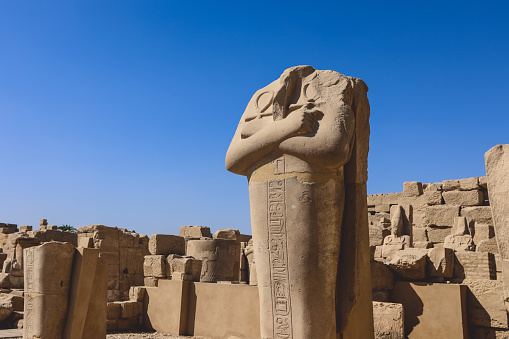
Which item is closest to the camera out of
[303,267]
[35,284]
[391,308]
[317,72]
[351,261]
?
[303,267]

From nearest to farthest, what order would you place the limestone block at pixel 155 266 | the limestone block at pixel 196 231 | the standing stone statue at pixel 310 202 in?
the standing stone statue at pixel 310 202 → the limestone block at pixel 155 266 → the limestone block at pixel 196 231

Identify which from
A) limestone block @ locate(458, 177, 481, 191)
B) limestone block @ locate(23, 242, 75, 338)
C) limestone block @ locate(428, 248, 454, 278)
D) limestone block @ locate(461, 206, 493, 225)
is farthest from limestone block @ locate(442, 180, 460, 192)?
limestone block @ locate(23, 242, 75, 338)

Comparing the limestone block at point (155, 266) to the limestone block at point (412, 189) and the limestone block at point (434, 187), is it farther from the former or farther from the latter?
the limestone block at point (412, 189)

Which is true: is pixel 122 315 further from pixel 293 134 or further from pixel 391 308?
pixel 293 134

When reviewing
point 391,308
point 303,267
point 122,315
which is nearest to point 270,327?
point 303,267

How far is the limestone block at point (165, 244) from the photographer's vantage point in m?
10.4

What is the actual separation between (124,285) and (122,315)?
484 cm

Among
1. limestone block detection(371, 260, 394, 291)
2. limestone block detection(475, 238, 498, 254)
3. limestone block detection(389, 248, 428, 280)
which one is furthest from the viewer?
limestone block detection(475, 238, 498, 254)

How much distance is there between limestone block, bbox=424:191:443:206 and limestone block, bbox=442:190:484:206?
0.12m

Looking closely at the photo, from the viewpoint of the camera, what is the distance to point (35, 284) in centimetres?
499

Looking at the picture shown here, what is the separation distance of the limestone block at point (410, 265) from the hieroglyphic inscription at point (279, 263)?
2.47 meters

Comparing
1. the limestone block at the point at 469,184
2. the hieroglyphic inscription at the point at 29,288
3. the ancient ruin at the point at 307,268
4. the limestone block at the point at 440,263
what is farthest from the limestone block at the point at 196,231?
the limestone block at the point at 440,263

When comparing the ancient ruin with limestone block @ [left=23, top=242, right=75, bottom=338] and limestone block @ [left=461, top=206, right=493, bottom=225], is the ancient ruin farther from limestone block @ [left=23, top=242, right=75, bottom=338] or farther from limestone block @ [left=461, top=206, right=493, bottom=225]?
limestone block @ [left=461, top=206, right=493, bottom=225]

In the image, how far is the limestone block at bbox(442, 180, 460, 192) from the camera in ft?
36.1
